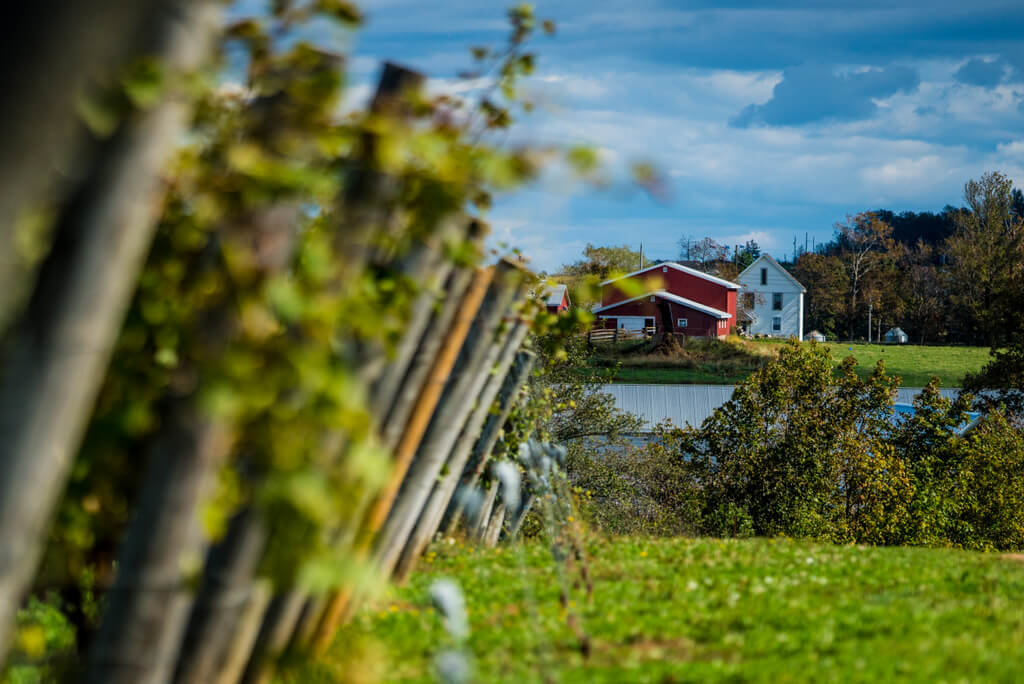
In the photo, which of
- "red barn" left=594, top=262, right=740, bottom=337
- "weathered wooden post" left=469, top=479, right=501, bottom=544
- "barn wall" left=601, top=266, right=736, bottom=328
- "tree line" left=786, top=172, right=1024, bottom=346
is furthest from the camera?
"tree line" left=786, top=172, right=1024, bottom=346

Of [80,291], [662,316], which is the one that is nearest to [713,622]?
[80,291]

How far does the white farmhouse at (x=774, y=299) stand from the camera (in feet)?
249

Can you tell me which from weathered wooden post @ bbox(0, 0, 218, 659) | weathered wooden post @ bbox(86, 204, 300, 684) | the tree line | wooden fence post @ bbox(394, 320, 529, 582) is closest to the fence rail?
the tree line

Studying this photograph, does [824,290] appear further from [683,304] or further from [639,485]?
[639,485]

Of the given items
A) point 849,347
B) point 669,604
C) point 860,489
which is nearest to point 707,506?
point 860,489

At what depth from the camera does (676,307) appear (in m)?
58.9

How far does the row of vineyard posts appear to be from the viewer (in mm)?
1635

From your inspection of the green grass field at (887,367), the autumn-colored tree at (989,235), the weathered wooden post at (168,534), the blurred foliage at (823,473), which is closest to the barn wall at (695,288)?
the green grass field at (887,367)

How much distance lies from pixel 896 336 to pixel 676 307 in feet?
90.9

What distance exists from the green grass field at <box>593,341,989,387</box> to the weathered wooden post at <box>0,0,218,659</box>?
3942 centimetres

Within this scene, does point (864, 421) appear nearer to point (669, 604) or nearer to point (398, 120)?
point (669, 604)

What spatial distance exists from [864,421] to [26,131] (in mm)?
22714

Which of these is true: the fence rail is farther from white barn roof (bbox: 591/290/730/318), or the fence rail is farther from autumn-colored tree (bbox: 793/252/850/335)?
autumn-colored tree (bbox: 793/252/850/335)

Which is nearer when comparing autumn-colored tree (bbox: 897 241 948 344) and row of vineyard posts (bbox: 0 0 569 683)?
row of vineyard posts (bbox: 0 0 569 683)
